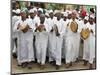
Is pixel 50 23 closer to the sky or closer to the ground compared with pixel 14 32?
closer to the sky

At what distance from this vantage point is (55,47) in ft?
8.60

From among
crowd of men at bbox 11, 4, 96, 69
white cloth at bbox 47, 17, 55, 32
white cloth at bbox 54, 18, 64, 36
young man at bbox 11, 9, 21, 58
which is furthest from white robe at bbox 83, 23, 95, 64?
young man at bbox 11, 9, 21, 58

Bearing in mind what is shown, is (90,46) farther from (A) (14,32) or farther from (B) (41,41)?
(A) (14,32)

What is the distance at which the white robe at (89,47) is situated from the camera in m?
2.79

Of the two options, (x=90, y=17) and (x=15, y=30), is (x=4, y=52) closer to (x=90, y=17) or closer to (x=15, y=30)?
(x=15, y=30)

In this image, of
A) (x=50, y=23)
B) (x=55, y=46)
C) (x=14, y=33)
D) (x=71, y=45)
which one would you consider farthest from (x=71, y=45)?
(x=14, y=33)

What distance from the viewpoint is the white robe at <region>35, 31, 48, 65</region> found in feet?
8.34

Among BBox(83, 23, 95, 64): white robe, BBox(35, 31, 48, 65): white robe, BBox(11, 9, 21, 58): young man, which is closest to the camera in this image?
BBox(11, 9, 21, 58): young man

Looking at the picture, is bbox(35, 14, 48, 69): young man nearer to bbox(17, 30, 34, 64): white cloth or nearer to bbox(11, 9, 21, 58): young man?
bbox(17, 30, 34, 64): white cloth

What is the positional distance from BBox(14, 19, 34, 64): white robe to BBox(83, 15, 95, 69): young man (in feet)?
2.32

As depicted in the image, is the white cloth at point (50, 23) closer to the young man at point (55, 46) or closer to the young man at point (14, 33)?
the young man at point (55, 46)

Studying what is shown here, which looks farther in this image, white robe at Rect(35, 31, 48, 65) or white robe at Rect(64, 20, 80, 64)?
white robe at Rect(64, 20, 80, 64)

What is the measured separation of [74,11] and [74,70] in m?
0.72

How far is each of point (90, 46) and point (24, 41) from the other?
2.84 ft
